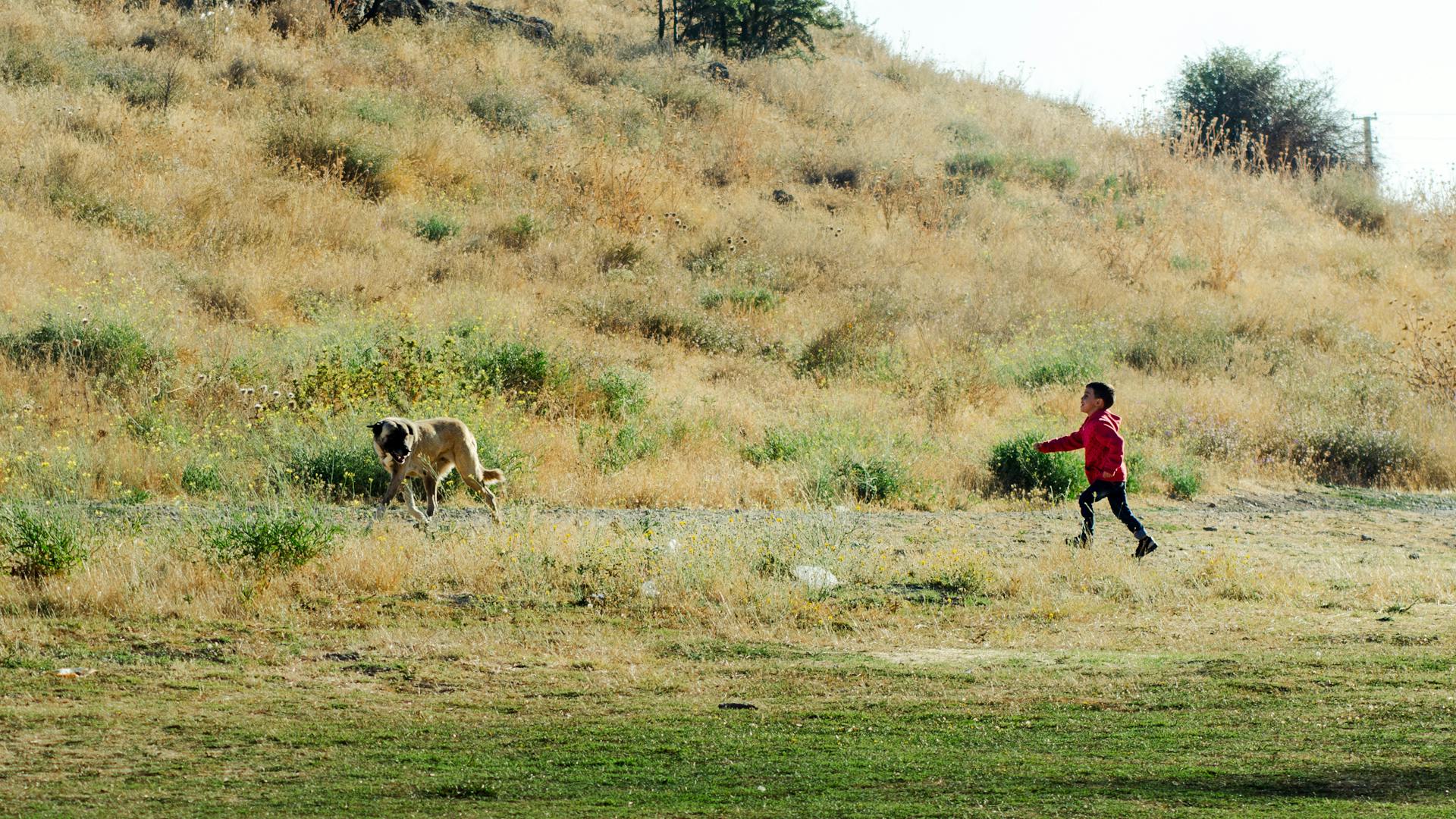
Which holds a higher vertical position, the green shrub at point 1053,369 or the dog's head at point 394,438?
the green shrub at point 1053,369

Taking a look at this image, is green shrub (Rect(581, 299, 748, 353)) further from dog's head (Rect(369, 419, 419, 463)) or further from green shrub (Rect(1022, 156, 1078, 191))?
green shrub (Rect(1022, 156, 1078, 191))

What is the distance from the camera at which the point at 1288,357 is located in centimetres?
1800

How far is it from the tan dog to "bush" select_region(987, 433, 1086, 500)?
5478 millimetres

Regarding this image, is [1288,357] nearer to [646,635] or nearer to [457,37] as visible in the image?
[646,635]

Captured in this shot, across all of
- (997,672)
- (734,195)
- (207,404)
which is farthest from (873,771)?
(734,195)

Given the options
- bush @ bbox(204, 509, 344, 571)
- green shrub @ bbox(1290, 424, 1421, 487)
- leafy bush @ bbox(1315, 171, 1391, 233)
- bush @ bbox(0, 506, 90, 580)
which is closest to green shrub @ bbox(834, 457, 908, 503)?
bush @ bbox(204, 509, 344, 571)

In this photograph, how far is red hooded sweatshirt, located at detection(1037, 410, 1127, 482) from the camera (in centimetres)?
936

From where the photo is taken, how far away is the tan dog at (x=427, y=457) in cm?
840

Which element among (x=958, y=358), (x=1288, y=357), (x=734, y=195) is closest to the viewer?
(x=958, y=358)

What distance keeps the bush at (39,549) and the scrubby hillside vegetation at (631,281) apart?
5.92 ft

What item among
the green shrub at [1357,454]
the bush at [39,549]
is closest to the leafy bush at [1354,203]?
the green shrub at [1357,454]

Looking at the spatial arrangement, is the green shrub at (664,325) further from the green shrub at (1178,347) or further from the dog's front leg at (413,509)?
the dog's front leg at (413,509)

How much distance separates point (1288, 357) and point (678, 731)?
15466 millimetres

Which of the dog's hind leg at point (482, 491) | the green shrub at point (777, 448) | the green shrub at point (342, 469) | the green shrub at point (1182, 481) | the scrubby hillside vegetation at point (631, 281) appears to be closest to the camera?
the dog's hind leg at point (482, 491)
